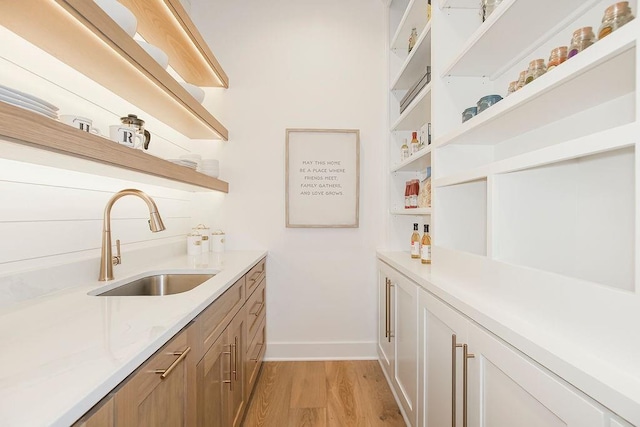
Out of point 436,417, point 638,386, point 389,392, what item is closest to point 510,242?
point 638,386

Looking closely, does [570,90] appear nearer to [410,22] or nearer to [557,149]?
[557,149]

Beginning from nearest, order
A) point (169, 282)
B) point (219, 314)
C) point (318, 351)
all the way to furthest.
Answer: point (219, 314), point (169, 282), point (318, 351)

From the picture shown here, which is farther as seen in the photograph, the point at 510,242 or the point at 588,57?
the point at 510,242

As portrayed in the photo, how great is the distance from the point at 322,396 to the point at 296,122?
6.51 ft

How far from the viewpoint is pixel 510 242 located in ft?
3.31

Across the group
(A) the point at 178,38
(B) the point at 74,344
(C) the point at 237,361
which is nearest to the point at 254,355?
(C) the point at 237,361

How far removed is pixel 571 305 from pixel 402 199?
1795 millimetres

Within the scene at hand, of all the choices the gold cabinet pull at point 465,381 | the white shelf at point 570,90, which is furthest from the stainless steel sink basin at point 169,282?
the white shelf at point 570,90

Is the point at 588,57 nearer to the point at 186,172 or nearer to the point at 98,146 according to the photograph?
the point at 98,146

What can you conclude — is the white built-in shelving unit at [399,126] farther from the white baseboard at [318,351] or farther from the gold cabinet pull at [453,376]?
the gold cabinet pull at [453,376]

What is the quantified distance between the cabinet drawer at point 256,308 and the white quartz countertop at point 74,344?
2.18ft

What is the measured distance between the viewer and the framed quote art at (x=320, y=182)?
245cm

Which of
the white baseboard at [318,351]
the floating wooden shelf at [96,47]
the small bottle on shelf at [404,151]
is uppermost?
the floating wooden shelf at [96,47]

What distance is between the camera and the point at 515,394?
0.75m
